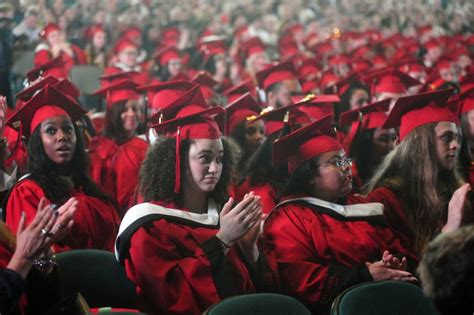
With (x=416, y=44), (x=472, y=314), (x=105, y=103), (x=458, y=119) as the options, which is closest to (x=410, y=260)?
(x=458, y=119)

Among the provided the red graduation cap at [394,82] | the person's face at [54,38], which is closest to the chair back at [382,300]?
the red graduation cap at [394,82]

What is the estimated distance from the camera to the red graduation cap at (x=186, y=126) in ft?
12.6

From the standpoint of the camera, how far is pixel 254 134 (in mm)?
4488

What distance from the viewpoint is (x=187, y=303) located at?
373 cm

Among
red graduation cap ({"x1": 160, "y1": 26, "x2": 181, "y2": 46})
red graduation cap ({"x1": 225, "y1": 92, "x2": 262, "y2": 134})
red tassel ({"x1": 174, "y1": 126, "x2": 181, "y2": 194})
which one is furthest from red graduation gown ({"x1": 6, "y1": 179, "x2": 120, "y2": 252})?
red graduation cap ({"x1": 160, "y1": 26, "x2": 181, "y2": 46})

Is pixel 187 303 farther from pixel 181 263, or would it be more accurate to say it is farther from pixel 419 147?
pixel 419 147

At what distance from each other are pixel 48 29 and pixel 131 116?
2.42 m

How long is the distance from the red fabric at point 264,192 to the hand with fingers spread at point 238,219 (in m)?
0.20

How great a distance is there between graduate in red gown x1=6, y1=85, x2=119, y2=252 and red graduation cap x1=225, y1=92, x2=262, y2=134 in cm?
84

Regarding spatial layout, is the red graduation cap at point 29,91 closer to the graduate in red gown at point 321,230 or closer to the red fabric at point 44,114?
the red fabric at point 44,114

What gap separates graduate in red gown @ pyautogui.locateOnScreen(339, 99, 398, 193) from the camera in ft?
14.9

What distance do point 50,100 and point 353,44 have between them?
7738mm

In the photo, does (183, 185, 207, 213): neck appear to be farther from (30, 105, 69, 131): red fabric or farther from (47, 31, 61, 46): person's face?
(47, 31, 61, 46): person's face

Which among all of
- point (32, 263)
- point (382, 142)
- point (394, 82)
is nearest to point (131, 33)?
point (394, 82)
